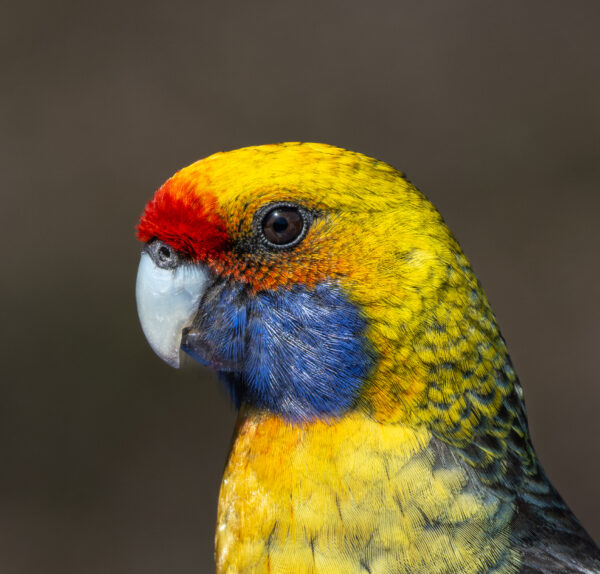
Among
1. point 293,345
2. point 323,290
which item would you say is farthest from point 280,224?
point 293,345

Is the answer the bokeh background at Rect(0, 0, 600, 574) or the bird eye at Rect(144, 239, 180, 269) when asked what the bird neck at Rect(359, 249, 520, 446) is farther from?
the bokeh background at Rect(0, 0, 600, 574)

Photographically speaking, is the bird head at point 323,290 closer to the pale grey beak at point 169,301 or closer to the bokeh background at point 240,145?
the pale grey beak at point 169,301

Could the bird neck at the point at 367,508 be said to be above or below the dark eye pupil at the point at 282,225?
below

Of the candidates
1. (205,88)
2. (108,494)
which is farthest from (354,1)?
(108,494)

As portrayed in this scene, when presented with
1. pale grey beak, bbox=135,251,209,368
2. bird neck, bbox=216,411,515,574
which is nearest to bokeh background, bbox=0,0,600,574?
pale grey beak, bbox=135,251,209,368

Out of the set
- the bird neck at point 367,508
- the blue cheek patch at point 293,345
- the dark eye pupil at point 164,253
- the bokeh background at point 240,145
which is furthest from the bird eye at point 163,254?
the bokeh background at point 240,145

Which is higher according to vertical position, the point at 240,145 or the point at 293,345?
the point at 240,145

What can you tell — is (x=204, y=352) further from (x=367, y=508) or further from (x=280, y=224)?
(x=367, y=508)
